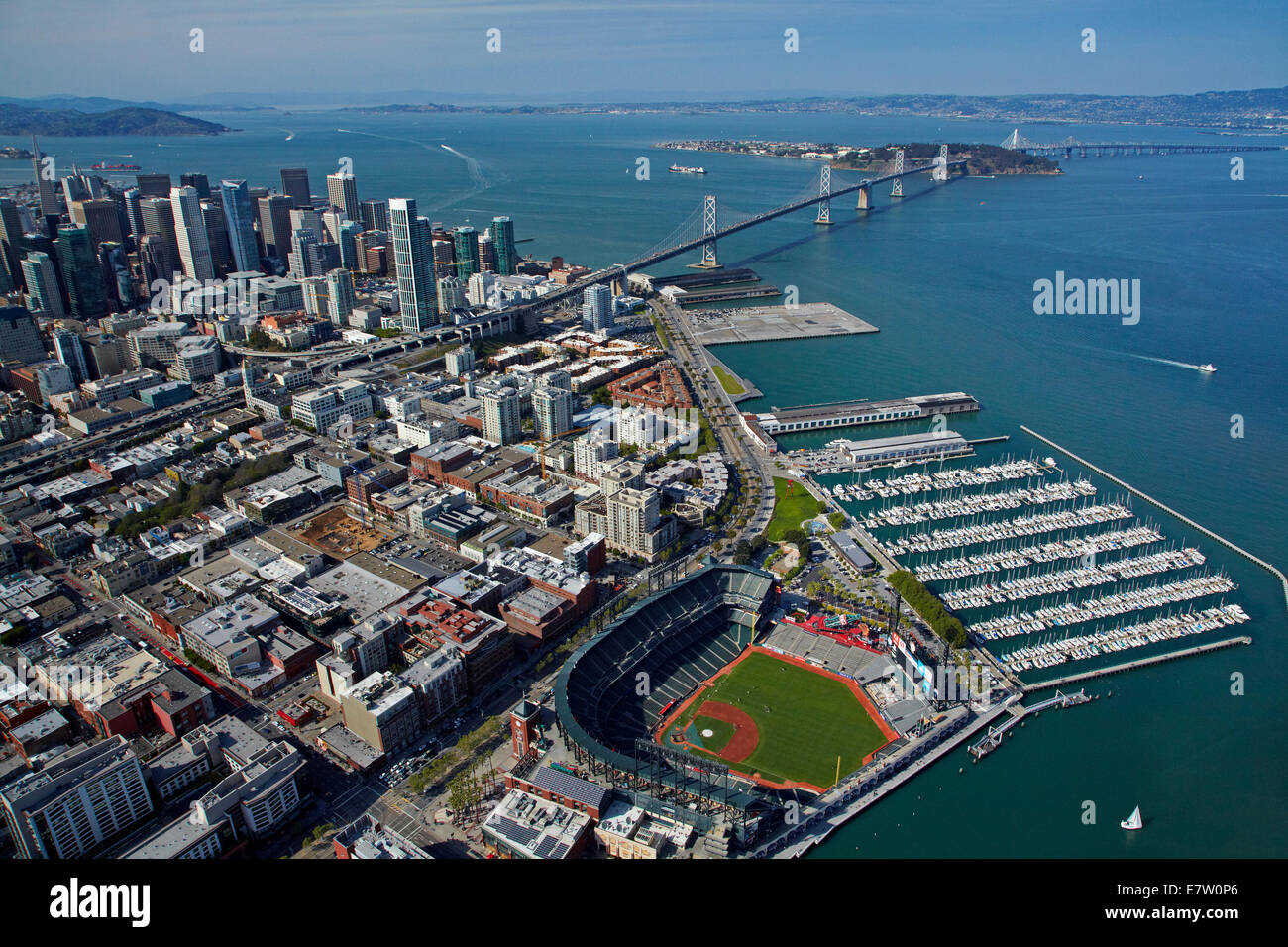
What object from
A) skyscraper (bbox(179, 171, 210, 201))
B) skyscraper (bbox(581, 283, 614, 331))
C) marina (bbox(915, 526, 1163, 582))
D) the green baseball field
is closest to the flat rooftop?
skyscraper (bbox(581, 283, 614, 331))

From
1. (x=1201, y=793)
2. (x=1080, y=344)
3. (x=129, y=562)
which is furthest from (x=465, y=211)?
(x=1201, y=793)

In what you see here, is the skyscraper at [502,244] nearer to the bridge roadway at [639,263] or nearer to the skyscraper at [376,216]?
the bridge roadway at [639,263]

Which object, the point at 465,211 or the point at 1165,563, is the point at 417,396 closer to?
the point at 1165,563

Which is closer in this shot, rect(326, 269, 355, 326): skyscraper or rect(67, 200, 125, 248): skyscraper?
rect(326, 269, 355, 326): skyscraper

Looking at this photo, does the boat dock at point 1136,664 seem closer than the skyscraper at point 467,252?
Yes

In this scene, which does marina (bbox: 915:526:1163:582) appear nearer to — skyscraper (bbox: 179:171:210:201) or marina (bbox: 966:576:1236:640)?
marina (bbox: 966:576:1236:640)

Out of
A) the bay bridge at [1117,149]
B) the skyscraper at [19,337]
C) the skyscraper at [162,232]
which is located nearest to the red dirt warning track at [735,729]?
the skyscraper at [19,337]
